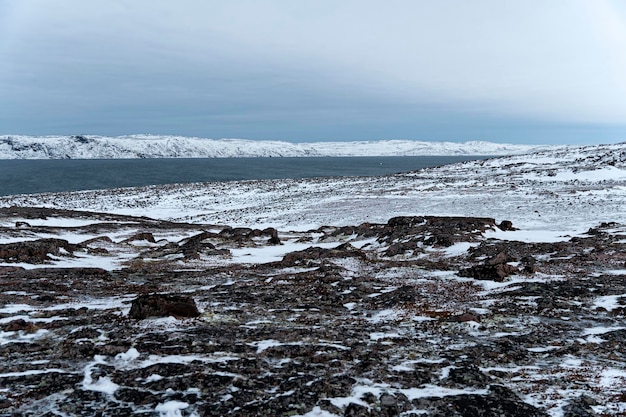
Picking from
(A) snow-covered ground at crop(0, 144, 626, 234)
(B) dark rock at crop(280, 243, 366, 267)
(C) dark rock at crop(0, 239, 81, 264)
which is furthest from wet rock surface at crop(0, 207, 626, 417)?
(A) snow-covered ground at crop(0, 144, 626, 234)

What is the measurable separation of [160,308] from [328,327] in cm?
444

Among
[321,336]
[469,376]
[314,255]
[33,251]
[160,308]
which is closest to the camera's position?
[469,376]

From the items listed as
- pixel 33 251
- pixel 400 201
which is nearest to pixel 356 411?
pixel 33 251

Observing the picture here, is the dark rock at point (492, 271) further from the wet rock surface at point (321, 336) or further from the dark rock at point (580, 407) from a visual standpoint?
the dark rock at point (580, 407)

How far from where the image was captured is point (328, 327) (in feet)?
38.1

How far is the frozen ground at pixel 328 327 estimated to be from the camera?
747 centimetres

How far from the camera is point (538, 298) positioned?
45.1ft

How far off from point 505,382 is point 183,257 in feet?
63.5

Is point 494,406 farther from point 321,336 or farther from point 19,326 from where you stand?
point 19,326

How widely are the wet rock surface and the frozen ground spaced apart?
0.15ft

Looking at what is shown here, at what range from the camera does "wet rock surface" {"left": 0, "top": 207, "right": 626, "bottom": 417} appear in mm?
7410

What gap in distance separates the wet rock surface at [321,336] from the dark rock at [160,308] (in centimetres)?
4

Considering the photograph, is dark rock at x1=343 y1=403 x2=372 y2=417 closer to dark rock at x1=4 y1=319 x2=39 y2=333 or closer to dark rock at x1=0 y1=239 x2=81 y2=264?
dark rock at x1=4 y1=319 x2=39 y2=333

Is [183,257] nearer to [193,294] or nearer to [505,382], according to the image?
[193,294]
